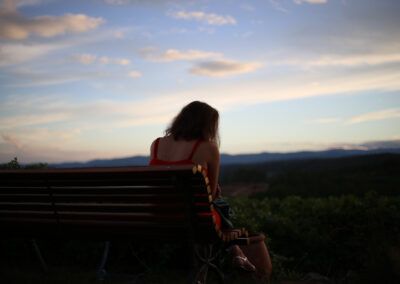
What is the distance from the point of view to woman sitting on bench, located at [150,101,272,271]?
3.91m

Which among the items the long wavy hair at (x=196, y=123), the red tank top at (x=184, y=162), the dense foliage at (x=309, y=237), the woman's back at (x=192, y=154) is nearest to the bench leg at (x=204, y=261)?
the red tank top at (x=184, y=162)

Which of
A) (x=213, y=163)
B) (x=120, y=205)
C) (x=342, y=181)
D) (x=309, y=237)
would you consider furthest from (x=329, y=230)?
(x=342, y=181)

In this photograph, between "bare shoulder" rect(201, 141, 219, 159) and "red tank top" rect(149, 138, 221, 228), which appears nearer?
"red tank top" rect(149, 138, 221, 228)

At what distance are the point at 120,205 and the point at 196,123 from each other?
91cm

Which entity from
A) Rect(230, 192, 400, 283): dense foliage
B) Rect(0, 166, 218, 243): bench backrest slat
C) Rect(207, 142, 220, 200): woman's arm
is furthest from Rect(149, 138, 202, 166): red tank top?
Rect(230, 192, 400, 283): dense foliage

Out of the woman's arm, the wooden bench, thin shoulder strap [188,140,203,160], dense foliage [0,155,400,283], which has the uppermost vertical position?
thin shoulder strap [188,140,203,160]

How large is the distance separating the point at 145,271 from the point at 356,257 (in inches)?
107

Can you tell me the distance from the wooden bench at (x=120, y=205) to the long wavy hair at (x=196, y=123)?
770 mm

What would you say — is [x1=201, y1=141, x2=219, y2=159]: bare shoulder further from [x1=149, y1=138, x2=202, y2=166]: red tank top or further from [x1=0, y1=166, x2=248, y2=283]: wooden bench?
[x1=0, y1=166, x2=248, y2=283]: wooden bench

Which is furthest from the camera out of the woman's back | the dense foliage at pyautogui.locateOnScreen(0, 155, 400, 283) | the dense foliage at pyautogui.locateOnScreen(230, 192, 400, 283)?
the dense foliage at pyautogui.locateOnScreen(230, 192, 400, 283)

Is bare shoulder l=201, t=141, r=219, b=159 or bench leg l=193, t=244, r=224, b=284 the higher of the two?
bare shoulder l=201, t=141, r=219, b=159

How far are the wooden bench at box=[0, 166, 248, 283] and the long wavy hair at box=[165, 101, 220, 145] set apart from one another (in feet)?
2.52

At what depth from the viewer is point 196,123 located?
4.01 m

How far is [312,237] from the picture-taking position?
21.6 ft
